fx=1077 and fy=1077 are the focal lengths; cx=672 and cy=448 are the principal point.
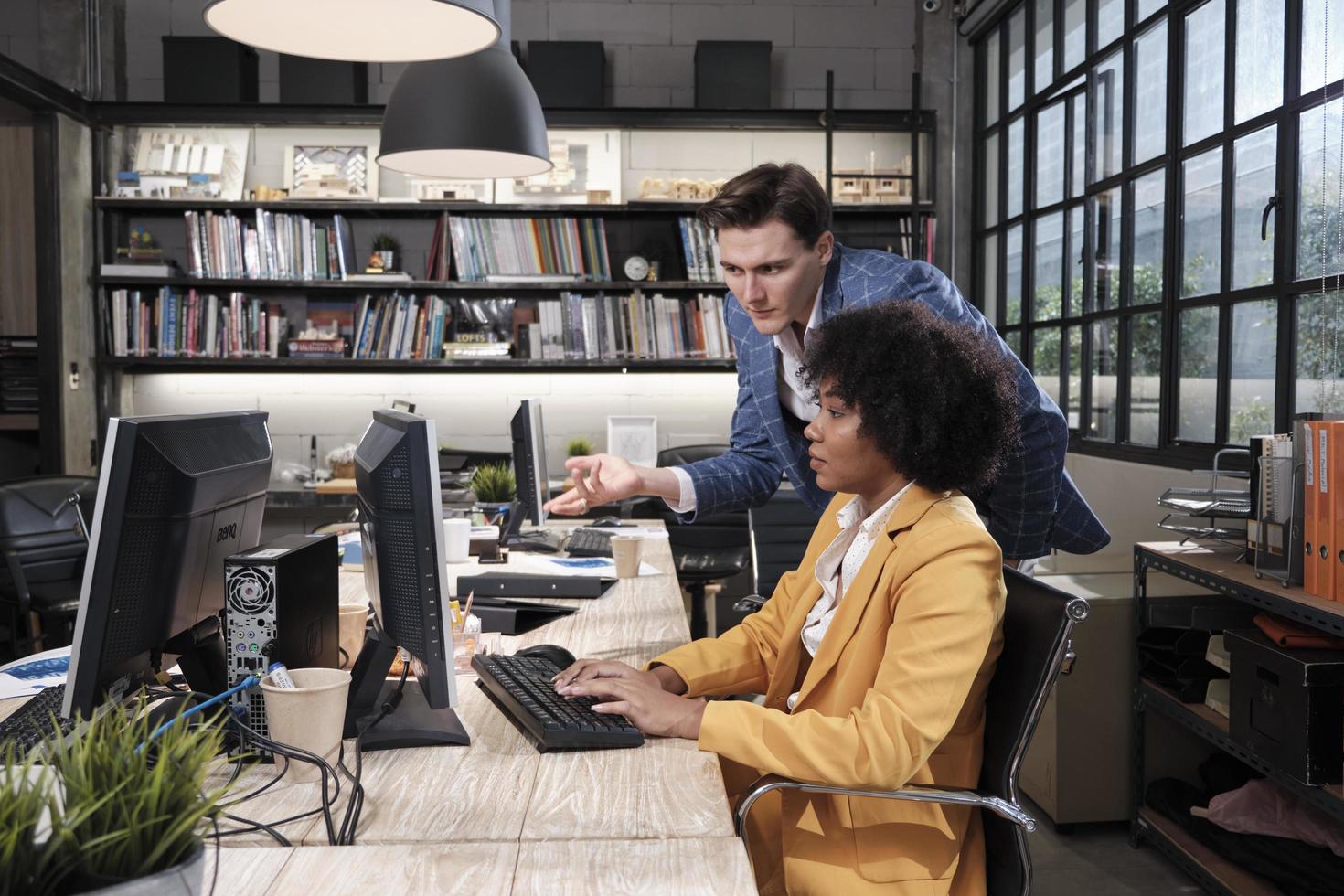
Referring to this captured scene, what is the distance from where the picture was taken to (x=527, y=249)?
5.07 meters

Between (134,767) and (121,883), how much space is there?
0.07 meters

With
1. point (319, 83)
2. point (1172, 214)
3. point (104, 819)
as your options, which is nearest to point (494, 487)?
point (319, 83)

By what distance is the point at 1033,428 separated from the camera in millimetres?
1986

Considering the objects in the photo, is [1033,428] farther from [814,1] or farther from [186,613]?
[814,1]

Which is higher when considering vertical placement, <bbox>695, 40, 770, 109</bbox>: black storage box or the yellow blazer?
<bbox>695, 40, 770, 109</bbox>: black storage box

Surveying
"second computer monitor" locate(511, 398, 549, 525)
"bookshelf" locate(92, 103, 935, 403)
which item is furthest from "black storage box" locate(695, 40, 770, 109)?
"second computer monitor" locate(511, 398, 549, 525)

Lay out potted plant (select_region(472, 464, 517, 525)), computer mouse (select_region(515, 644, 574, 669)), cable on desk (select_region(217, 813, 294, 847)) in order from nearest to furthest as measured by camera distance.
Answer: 1. cable on desk (select_region(217, 813, 294, 847))
2. computer mouse (select_region(515, 644, 574, 669))
3. potted plant (select_region(472, 464, 517, 525))

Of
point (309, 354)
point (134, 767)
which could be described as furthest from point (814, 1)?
point (134, 767)

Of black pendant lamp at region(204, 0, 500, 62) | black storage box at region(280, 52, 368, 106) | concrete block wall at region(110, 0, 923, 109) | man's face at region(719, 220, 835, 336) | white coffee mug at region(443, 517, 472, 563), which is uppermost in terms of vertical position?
concrete block wall at region(110, 0, 923, 109)

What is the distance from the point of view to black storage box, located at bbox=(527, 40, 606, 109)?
5.04 m

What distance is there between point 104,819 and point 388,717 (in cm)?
79

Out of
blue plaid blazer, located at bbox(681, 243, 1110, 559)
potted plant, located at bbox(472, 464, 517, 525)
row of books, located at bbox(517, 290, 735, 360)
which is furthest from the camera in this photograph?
row of books, located at bbox(517, 290, 735, 360)

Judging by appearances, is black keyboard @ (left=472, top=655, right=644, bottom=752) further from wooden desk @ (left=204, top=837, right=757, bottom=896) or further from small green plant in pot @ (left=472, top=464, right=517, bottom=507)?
small green plant in pot @ (left=472, top=464, right=517, bottom=507)

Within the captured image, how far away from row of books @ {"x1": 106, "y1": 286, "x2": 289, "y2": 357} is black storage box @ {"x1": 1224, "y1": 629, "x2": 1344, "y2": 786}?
166 inches
